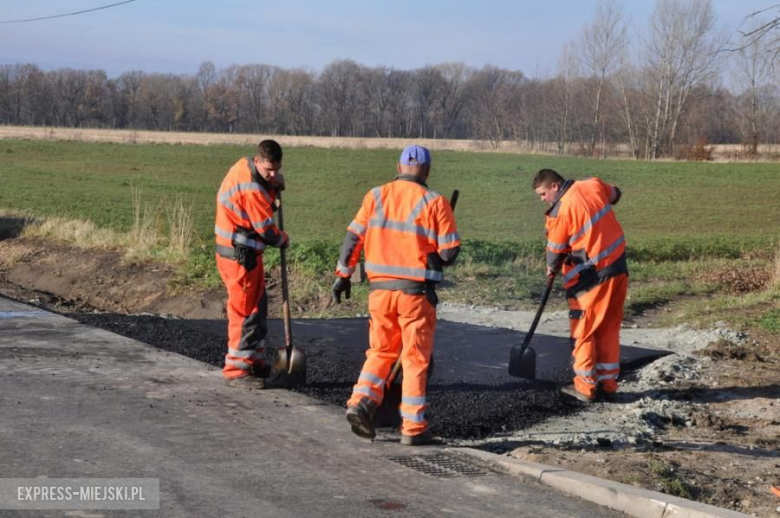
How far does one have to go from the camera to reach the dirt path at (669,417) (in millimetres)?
5512

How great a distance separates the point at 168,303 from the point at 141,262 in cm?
220

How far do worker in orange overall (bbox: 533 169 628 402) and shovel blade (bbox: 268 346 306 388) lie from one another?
2095 millimetres

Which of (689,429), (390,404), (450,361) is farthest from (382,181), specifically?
(390,404)

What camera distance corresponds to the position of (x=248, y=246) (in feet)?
24.8

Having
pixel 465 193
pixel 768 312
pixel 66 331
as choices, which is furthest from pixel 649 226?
pixel 66 331

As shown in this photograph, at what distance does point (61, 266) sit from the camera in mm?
16281

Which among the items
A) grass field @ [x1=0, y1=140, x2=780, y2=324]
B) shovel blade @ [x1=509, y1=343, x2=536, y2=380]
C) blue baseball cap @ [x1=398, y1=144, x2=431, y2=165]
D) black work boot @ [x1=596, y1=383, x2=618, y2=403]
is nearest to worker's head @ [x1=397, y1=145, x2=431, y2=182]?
blue baseball cap @ [x1=398, y1=144, x2=431, y2=165]

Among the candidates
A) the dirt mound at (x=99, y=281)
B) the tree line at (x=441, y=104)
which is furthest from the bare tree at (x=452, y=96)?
the dirt mound at (x=99, y=281)

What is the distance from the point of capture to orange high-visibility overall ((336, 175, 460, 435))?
6.13 metres

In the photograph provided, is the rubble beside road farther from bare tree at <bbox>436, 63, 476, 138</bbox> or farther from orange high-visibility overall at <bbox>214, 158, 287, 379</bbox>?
bare tree at <bbox>436, 63, 476, 138</bbox>

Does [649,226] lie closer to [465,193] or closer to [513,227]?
[513,227]

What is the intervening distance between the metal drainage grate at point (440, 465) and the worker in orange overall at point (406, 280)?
0.27m

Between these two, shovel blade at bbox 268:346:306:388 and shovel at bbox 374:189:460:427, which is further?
shovel blade at bbox 268:346:306:388

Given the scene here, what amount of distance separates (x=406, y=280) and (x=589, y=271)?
2180mm
